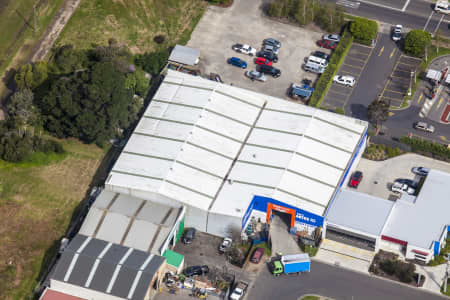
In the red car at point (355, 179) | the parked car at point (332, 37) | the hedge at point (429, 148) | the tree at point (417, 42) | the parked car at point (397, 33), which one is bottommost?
the red car at point (355, 179)

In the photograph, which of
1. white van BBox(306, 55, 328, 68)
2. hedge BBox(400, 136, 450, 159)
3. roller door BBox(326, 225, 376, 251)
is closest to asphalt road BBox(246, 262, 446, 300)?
roller door BBox(326, 225, 376, 251)

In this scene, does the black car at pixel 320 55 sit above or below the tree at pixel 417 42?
below

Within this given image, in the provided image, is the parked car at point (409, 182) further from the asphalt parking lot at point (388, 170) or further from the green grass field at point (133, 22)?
the green grass field at point (133, 22)

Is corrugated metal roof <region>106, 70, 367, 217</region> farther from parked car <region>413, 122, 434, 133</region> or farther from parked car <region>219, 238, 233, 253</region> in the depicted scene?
parked car <region>413, 122, 434, 133</region>

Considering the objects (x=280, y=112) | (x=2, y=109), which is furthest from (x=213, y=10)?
(x=2, y=109)

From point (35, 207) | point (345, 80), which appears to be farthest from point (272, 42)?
point (35, 207)

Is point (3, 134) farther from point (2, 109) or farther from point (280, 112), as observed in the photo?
point (280, 112)

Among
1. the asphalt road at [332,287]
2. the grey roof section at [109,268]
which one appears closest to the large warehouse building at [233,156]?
the asphalt road at [332,287]
